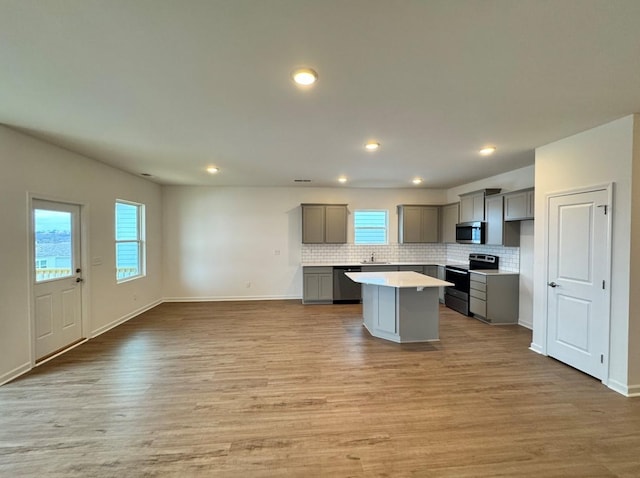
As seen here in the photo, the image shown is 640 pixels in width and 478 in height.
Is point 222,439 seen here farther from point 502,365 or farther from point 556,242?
point 556,242

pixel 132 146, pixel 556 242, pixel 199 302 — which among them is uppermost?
pixel 132 146

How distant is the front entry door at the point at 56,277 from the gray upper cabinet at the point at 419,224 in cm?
601

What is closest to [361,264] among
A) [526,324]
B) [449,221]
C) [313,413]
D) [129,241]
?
[449,221]

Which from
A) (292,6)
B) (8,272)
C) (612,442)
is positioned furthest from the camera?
(8,272)

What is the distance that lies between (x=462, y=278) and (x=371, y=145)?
351 cm

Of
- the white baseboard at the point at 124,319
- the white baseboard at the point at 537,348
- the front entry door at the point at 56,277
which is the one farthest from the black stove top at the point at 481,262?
the front entry door at the point at 56,277

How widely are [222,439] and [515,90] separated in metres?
3.41

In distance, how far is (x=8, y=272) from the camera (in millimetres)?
3045

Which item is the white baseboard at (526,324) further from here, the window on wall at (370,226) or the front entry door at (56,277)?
the front entry door at (56,277)

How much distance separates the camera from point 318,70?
1.96m

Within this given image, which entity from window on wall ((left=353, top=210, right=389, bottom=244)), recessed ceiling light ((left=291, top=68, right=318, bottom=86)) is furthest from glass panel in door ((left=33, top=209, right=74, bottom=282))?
window on wall ((left=353, top=210, right=389, bottom=244))

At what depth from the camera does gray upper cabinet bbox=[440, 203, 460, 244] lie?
252 inches

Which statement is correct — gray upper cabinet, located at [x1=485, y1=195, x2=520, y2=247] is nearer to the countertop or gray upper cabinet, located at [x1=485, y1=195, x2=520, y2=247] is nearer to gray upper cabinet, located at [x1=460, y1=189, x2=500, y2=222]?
gray upper cabinet, located at [x1=460, y1=189, x2=500, y2=222]

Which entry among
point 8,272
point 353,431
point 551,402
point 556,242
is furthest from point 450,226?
point 8,272
